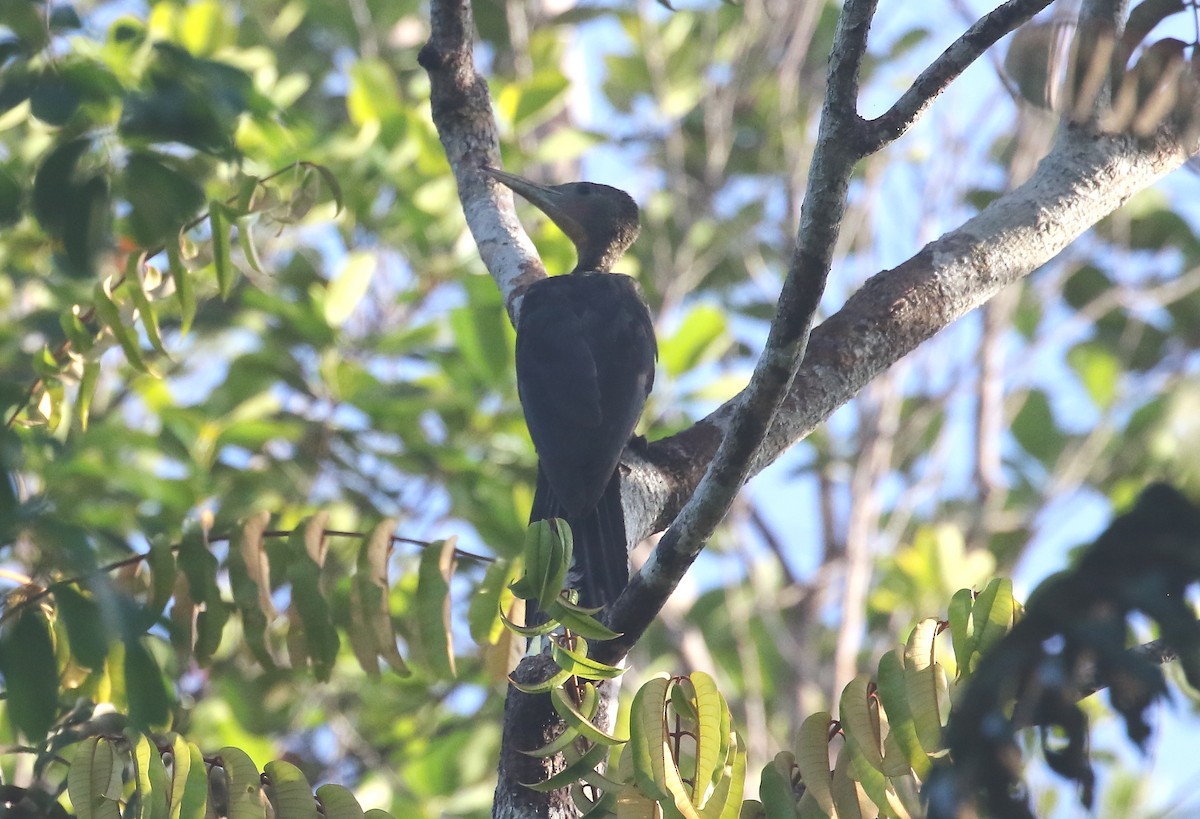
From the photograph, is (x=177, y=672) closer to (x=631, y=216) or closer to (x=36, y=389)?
(x=36, y=389)

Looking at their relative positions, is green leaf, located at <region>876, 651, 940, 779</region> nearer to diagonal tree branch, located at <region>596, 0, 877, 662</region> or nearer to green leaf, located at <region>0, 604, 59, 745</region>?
diagonal tree branch, located at <region>596, 0, 877, 662</region>

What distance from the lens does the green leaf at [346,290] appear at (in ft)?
16.2

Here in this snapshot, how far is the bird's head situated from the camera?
17.8 ft

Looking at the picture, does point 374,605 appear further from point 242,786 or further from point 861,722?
point 861,722

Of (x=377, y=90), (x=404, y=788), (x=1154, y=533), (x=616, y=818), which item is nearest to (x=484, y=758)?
(x=404, y=788)

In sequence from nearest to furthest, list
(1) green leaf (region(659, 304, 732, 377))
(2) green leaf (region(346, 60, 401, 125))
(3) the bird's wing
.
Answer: (3) the bird's wing → (1) green leaf (region(659, 304, 732, 377)) → (2) green leaf (region(346, 60, 401, 125))

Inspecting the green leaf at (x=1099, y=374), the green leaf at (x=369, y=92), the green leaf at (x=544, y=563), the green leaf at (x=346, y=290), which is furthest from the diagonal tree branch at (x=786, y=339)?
the green leaf at (x=1099, y=374)

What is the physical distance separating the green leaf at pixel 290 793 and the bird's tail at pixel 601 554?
1114 millimetres

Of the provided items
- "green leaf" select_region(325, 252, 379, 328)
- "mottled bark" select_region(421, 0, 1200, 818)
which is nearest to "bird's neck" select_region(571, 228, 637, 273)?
"green leaf" select_region(325, 252, 379, 328)

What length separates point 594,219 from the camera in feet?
17.8

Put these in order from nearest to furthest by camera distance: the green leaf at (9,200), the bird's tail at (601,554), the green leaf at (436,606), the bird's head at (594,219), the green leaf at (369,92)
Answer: the green leaf at (9,200) → the green leaf at (436,606) → the bird's tail at (601,554) → the bird's head at (594,219) → the green leaf at (369,92)

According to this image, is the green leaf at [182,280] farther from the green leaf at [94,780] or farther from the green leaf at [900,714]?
the green leaf at [900,714]

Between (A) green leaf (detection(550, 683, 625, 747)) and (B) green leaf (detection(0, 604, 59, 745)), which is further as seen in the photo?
(A) green leaf (detection(550, 683, 625, 747))

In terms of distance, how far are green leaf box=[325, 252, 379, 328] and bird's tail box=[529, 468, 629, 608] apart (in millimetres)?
1937
